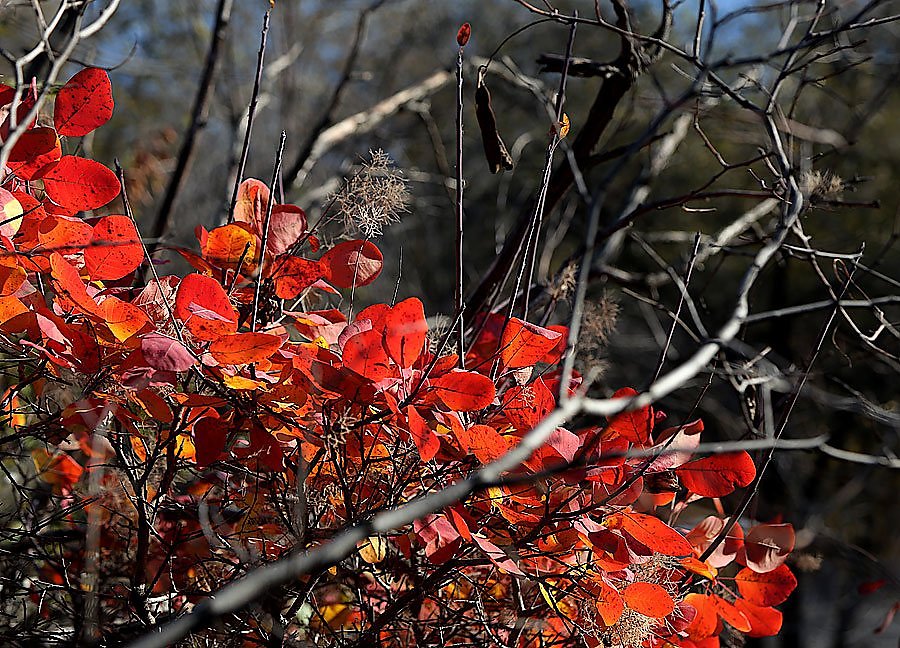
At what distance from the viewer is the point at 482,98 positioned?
0.57 m

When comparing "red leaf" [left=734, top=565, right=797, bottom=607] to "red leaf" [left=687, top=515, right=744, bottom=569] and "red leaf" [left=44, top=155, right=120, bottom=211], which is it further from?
"red leaf" [left=44, top=155, right=120, bottom=211]

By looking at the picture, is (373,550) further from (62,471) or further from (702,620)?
(62,471)

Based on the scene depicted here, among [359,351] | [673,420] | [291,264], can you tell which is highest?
[673,420]

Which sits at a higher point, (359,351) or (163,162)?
(163,162)

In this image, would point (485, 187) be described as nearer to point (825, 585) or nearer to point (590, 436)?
point (825, 585)

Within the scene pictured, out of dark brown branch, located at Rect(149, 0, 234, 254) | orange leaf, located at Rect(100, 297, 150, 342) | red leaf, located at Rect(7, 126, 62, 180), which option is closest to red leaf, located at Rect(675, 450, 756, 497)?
orange leaf, located at Rect(100, 297, 150, 342)

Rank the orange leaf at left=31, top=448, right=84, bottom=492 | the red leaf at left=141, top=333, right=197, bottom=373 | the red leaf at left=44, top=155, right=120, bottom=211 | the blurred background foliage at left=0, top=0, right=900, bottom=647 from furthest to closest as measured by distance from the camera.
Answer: the blurred background foliage at left=0, top=0, right=900, bottom=647, the orange leaf at left=31, top=448, right=84, bottom=492, the red leaf at left=44, top=155, right=120, bottom=211, the red leaf at left=141, top=333, right=197, bottom=373

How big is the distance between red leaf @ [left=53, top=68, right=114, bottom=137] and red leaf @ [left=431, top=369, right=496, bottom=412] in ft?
0.91

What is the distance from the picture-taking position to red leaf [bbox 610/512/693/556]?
0.43 meters

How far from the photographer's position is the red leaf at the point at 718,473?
0.46 metres

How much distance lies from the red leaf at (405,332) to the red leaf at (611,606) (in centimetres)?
17

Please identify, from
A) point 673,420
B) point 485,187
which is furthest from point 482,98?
point 485,187

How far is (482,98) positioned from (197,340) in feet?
0.91

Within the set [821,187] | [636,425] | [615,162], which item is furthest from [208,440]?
[615,162]
